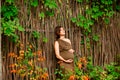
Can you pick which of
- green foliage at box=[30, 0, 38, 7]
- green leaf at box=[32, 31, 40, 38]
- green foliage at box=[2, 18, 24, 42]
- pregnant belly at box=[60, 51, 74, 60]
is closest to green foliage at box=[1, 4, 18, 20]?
green foliage at box=[2, 18, 24, 42]

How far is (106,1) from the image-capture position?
708cm

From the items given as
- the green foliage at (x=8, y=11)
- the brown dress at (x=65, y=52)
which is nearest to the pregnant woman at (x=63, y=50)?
the brown dress at (x=65, y=52)

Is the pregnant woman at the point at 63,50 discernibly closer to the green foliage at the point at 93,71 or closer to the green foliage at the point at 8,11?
the green foliage at the point at 93,71

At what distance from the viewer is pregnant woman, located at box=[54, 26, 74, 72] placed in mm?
6285

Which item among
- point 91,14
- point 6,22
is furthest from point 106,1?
point 6,22

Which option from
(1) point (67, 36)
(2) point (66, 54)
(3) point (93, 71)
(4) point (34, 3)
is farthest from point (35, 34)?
(3) point (93, 71)

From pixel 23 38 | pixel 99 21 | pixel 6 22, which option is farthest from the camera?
pixel 99 21

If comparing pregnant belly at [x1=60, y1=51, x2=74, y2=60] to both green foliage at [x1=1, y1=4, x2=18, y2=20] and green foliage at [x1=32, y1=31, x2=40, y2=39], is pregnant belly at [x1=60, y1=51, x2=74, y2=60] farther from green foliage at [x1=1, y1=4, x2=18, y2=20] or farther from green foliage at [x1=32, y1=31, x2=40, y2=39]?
green foliage at [x1=1, y1=4, x2=18, y2=20]

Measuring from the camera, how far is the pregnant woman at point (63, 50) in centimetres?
629

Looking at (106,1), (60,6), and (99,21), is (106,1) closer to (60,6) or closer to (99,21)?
(99,21)

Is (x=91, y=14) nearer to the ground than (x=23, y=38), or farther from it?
farther from it

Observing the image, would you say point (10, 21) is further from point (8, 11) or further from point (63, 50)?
point (63, 50)

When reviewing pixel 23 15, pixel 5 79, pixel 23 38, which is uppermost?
pixel 23 15

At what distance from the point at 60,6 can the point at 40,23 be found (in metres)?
0.59
